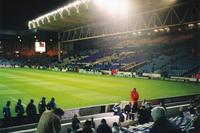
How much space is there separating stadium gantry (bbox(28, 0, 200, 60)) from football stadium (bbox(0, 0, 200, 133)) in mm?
120

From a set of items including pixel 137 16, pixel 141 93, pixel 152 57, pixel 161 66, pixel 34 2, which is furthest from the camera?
pixel 34 2

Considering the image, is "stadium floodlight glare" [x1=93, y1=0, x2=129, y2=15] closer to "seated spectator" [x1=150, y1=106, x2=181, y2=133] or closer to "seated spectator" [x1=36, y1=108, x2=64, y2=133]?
"seated spectator" [x1=36, y1=108, x2=64, y2=133]

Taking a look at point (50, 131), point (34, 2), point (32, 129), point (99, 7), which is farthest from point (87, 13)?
point (50, 131)

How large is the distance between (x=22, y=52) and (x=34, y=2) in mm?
42780

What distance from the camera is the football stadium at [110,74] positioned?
1123 centimetres

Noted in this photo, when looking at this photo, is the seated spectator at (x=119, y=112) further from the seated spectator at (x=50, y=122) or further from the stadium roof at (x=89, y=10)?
the stadium roof at (x=89, y=10)

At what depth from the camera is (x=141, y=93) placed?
936 inches

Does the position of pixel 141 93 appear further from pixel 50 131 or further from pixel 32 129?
pixel 50 131

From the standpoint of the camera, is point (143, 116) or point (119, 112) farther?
point (119, 112)

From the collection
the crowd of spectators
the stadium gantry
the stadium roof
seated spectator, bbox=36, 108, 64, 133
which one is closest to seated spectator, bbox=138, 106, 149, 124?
the crowd of spectators

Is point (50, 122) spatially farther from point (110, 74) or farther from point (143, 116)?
point (110, 74)

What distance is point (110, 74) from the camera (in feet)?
145

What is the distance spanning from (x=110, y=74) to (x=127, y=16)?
1006 centimetres

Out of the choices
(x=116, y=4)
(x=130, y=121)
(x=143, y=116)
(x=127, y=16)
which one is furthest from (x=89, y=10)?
(x=143, y=116)
